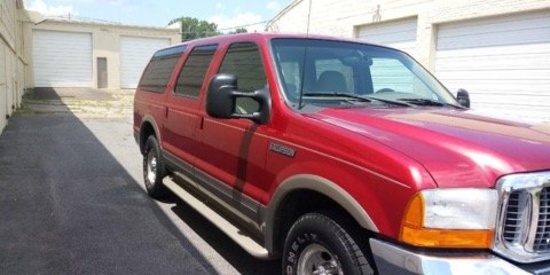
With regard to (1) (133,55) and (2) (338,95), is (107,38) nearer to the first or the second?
(1) (133,55)

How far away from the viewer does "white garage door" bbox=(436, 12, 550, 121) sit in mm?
11023

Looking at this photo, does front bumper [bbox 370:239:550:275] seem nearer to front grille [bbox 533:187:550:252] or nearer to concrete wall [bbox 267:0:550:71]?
front grille [bbox 533:187:550:252]

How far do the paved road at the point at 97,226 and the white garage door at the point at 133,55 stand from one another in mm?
25640

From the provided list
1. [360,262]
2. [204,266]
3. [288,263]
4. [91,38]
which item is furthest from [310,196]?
[91,38]

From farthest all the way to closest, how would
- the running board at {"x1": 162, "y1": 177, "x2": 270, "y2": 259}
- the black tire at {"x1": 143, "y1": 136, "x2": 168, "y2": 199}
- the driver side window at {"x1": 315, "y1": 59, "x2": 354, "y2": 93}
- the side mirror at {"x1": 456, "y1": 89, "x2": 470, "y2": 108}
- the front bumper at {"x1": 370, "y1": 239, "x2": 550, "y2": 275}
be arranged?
the black tire at {"x1": 143, "y1": 136, "x2": 168, "y2": 199}, the side mirror at {"x1": 456, "y1": 89, "x2": 470, "y2": 108}, the driver side window at {"x1": 315, "y1": 59, "x2": 354, "y2": 93}, the running board at {"x1": 162, "y1": 177, "x2": 270, "y2": 259}, the front bumper at {"x1": 370, "y1": 239, "x2": 550, "y2": 275}

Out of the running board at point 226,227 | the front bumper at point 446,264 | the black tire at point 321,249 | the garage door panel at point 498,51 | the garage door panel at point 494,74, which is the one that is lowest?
the running board at point 226,227

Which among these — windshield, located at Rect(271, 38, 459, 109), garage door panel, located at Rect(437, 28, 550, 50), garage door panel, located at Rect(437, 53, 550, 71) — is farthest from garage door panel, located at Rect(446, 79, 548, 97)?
windshield, located at Rect(271, 38, 459, 109)

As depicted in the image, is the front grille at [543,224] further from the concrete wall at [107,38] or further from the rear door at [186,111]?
the concrete wall at [107,38]

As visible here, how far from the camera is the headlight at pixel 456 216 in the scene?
7.66ft


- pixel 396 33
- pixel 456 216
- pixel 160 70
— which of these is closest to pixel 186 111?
pixel 160 70

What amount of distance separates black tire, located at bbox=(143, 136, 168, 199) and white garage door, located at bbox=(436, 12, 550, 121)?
7256mm

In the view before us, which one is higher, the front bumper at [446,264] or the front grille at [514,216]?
the front grille at [514,216]

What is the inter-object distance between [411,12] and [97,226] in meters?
11.6

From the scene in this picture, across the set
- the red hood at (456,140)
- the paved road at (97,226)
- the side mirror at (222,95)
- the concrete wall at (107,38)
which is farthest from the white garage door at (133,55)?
the red hood at (456,140)
